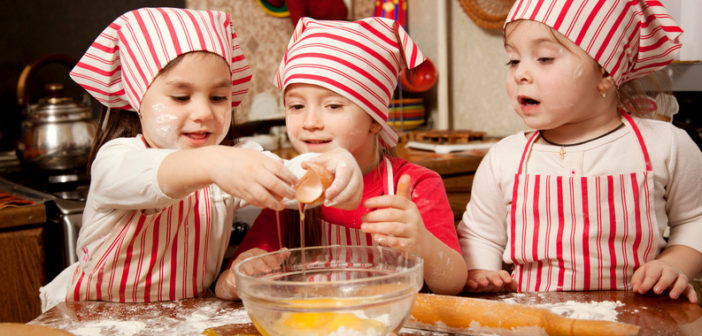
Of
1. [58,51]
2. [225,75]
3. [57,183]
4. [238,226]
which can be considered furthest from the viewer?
[58,51]

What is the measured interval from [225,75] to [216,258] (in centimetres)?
33

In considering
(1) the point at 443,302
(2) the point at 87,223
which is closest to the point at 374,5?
(2) the point at 87,223

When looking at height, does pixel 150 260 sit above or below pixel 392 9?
below

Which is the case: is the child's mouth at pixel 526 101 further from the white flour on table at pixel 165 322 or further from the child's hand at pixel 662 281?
the white flour on table at pixel 165 322

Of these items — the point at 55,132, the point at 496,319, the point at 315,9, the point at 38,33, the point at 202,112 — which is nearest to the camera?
the point at 496,319

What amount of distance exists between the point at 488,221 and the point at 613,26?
1.33 feet

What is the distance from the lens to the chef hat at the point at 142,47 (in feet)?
3.30

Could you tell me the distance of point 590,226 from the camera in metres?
1.09

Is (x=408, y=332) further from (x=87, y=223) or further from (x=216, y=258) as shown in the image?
(x=87, y=223)

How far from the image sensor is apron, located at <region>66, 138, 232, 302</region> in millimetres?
1039

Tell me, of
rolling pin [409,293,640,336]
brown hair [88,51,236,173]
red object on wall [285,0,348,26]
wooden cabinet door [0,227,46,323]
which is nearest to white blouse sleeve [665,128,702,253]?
rolling pin [409,293,640,336]

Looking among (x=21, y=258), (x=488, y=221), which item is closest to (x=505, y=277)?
(x=488, y=221)

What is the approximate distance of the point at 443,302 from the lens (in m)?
0.80

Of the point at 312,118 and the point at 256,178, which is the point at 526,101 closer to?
the point at 312,118
